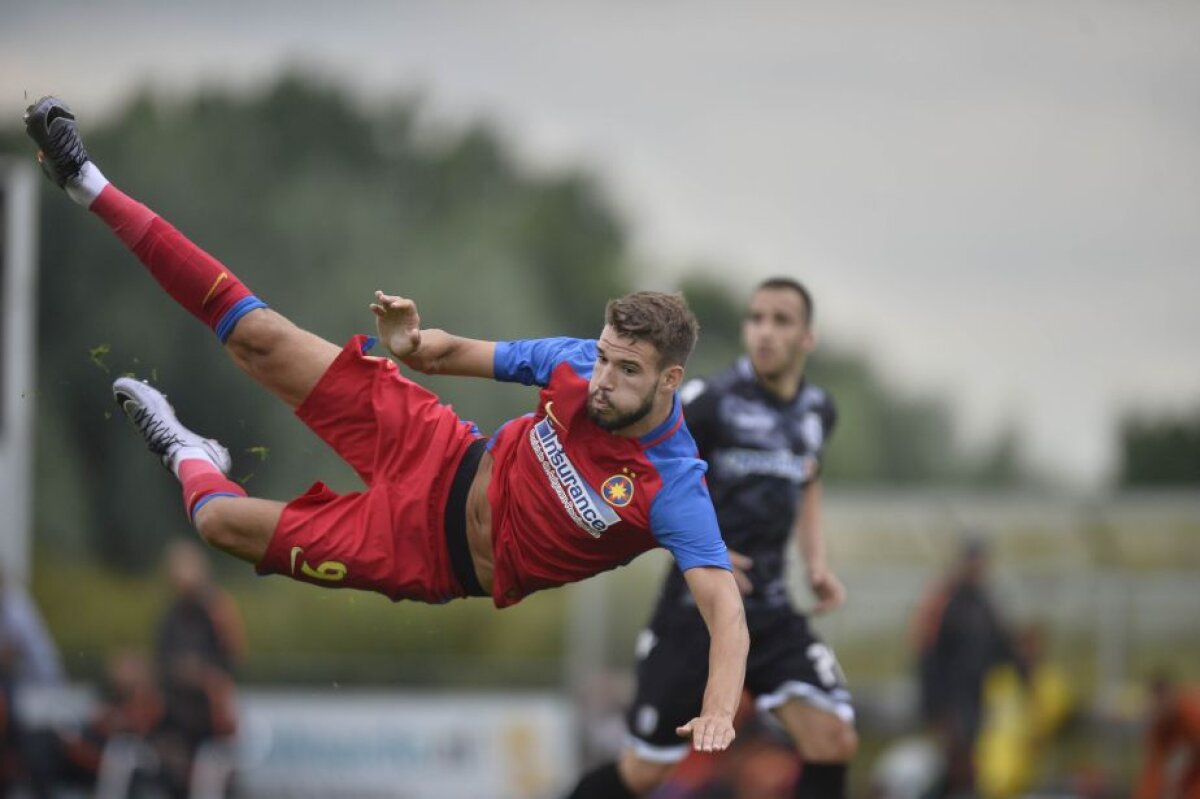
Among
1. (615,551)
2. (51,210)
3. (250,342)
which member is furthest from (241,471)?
(51,210)

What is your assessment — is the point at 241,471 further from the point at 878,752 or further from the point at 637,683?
the point at 878,752

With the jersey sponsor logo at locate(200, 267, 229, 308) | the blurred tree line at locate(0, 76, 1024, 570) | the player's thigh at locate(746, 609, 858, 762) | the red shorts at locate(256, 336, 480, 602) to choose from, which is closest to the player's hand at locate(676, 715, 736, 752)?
the red shorts at locate(256, 336, 480, 602)

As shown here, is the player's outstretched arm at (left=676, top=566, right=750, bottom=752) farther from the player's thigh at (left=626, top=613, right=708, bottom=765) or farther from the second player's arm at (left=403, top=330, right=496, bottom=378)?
the player's thigh at (left=626, top=613, right=708, bottom=765)

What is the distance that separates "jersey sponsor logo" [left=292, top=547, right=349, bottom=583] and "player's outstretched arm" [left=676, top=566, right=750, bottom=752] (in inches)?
57.0

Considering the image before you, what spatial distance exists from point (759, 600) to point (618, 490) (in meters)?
1.76

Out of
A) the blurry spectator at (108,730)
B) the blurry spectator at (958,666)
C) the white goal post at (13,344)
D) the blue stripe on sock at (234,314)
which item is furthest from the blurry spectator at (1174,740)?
the white goal post at (13,344)

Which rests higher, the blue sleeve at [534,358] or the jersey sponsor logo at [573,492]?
the blue sleeve at [534,358]

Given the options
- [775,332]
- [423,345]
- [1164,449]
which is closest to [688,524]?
[423,345]

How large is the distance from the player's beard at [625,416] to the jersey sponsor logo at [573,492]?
0.22 meters

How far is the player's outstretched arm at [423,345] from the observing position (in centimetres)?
674

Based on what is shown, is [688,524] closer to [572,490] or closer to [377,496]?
[572,490]

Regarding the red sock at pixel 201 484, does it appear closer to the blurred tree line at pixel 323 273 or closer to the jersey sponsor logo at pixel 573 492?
the jersey sponsor logo at pixel 573 492

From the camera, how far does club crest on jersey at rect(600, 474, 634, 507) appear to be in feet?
22.2

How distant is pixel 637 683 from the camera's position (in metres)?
8.38
